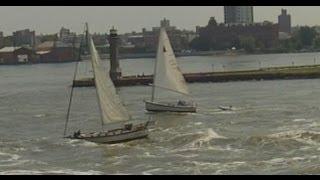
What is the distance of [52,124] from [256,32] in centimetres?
9326

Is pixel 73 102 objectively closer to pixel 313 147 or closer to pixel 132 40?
pixel 313 147

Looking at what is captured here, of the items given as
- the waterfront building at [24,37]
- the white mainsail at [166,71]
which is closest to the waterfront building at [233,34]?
the waterfront building at [24,37]

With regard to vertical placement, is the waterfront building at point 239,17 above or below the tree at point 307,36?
above

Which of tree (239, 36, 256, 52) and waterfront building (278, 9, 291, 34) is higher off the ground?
waterfront building (278, 9, 291, 34)

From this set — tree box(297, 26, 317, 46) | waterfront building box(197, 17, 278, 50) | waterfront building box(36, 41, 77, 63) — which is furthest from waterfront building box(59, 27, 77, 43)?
tree box(297, 26, 317, 46)

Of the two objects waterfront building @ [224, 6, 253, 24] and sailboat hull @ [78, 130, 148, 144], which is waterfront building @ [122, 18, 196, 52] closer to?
waterfront building @ [224, 6, 253, 24]

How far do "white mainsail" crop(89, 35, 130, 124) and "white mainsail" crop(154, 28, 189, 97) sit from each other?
7773 mm

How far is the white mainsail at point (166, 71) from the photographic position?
24734mm

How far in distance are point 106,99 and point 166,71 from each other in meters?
8.10

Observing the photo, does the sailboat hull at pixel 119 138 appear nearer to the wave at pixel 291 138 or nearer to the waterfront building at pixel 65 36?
the wave at pixel 291 138

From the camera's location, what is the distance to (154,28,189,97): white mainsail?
2473 cm

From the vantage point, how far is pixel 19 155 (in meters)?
14.5

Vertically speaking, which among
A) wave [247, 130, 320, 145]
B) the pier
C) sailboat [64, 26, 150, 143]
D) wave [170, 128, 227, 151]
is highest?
sailboat [64, 26, 150, 143]

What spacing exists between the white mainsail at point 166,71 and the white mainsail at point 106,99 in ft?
25.5
